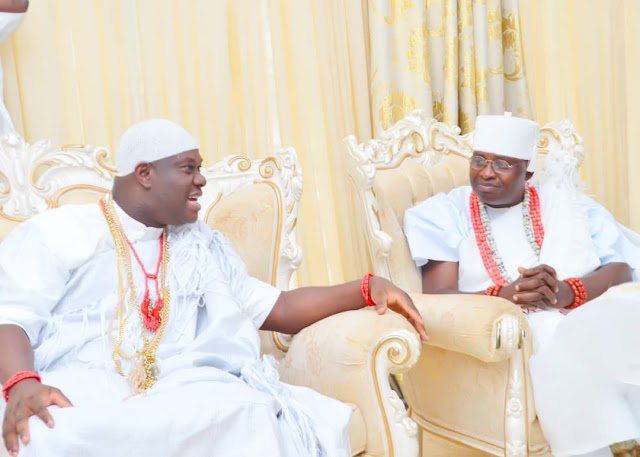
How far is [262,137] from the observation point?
159 inches

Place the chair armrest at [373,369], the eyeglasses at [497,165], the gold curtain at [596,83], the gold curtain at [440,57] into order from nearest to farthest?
the chair armrest at [373,369] < the eyeglasses at [497,165] < the gold curtain at [440,57] < the gold curtain at [596,83]

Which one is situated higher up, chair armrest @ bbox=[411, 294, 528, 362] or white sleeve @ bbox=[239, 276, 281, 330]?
white sleeve @ bbox=[239, 276, 281, 330]

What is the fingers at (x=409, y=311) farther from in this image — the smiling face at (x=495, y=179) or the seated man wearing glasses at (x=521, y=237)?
the smiling face at (x=495, y=179)

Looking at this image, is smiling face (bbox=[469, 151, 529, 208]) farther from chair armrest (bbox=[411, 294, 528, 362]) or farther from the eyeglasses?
chair armrest (bbox=[411, 294, 528, 362])

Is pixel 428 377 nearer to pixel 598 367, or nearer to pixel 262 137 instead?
pixel 598 367

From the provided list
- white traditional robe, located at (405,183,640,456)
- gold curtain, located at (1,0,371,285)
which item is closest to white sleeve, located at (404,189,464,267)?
white traditional robe, located at (405,183,640,456)

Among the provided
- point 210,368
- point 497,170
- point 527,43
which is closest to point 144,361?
point 210,368

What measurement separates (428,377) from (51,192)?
131 centimetres

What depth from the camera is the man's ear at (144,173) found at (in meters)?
2.15

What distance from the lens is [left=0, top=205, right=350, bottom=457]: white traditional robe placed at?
5.35ft

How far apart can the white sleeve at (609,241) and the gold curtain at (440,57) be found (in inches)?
54.7

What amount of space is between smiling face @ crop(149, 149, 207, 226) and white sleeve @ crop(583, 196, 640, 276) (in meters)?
1.58

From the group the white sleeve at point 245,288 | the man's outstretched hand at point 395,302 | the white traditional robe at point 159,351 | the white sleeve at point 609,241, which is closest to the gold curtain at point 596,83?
the white sleeve at point 609,241

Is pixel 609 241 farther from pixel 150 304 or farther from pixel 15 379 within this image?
pixel 15 379
